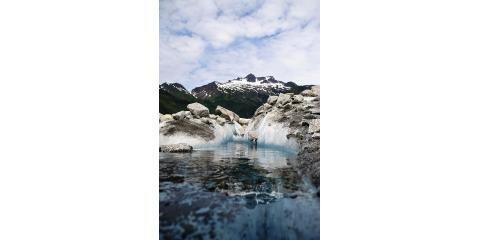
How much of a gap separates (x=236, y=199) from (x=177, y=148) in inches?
35.9

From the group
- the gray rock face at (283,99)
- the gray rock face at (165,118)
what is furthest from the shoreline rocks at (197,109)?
the gray rock face at (283,99)

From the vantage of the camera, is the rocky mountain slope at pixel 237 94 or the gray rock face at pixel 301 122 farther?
the rocky mountain slope at pixel 237 94

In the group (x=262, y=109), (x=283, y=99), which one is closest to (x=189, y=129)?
(x=262, y=109)

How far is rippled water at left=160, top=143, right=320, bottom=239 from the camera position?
3.18 meters

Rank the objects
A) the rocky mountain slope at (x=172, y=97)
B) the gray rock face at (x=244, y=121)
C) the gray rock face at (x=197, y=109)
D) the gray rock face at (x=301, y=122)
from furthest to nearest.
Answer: the gray rock face at (x=197, y=109) < the gray rock face at (x=244, y=121) < the rocky mountain slope at (x=172, y=97) < the gray rock face at (x=301, y=122)

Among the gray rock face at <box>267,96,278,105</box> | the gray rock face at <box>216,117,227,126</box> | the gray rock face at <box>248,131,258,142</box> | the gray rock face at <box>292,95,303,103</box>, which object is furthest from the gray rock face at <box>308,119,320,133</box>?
Answer: the gray rock face at <box>216,117,227,126</box>

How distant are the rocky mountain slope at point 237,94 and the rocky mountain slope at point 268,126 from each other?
0.20 feet

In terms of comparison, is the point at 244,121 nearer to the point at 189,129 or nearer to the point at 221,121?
the point at 221,121

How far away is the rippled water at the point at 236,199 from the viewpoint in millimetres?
3180

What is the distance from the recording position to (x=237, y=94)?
3.76m

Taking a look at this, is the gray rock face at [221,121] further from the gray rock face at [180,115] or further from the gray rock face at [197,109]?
the gray rock face at [180,115]
